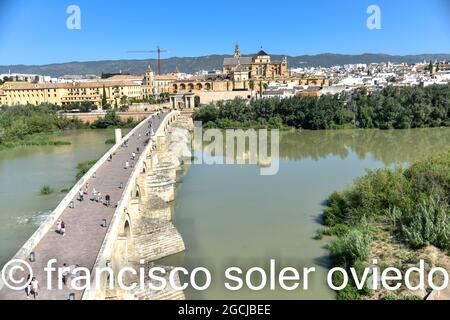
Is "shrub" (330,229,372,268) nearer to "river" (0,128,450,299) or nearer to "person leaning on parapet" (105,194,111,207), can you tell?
"river" (0,128,450,299)

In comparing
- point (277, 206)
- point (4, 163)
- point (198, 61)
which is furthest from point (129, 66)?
point (277, 206)

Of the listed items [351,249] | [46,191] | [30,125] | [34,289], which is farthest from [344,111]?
[34,289]

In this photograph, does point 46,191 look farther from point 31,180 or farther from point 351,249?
point 351,249

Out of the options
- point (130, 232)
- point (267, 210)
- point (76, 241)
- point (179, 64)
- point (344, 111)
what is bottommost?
point (267, 210)

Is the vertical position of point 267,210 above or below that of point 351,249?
below

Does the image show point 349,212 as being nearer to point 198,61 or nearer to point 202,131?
point 202,131

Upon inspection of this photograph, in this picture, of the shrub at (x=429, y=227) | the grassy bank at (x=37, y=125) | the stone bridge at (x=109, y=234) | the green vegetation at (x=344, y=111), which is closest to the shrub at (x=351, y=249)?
the shrub at (x=429, y=227)
